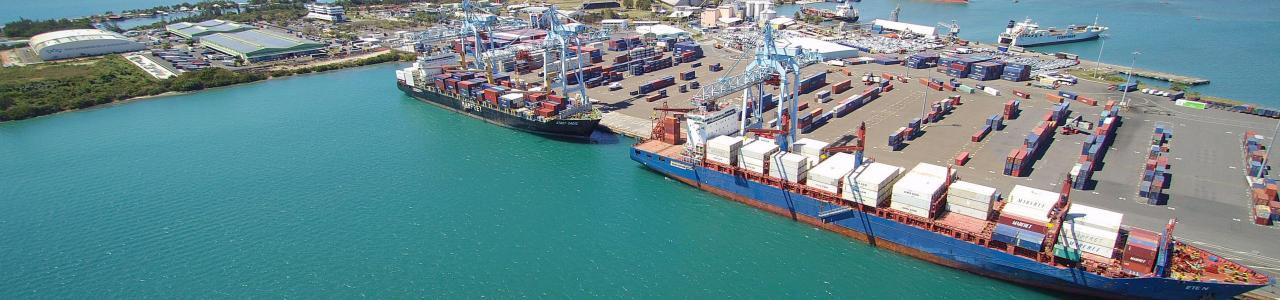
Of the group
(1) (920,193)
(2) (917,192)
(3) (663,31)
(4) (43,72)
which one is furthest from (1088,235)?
(4) (43,72)

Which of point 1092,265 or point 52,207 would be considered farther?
point 52,207

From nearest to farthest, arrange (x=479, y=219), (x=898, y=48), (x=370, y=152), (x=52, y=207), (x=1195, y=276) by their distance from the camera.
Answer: (x=1195, y=276), (x=479, y=219), (x=52, y=207), (x=370, y=152), (x=898, y=48)

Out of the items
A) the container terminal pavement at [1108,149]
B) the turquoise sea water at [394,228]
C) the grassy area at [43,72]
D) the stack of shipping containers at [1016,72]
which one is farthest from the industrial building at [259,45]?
the stack of shipping containers at [1016,72]

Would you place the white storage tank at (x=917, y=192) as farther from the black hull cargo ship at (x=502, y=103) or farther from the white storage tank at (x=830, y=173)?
the black hull cargo ship at (x=502, y=103)

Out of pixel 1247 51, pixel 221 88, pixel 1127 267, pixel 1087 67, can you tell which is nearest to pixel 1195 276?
pixel 1127 267

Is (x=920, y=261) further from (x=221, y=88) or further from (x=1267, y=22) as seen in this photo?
(x=1267, y=22)

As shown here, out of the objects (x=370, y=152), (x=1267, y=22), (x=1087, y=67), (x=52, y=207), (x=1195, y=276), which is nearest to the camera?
(x=1195, y=276)

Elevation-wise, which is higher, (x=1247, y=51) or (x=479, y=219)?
(x=1247, y=51)
